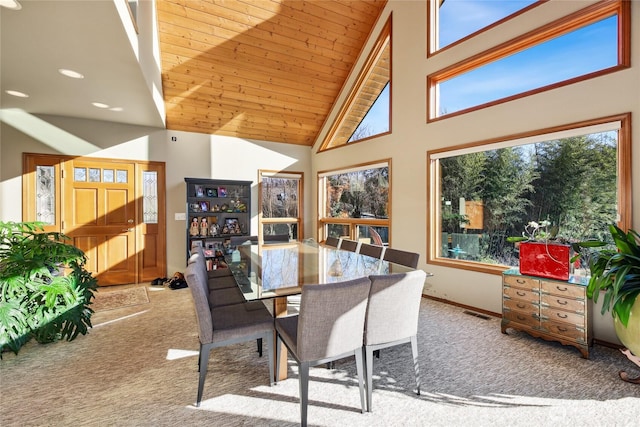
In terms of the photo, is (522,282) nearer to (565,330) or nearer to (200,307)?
(565,330)

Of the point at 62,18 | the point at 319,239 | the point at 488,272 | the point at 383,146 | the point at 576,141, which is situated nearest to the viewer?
the point at 62,18

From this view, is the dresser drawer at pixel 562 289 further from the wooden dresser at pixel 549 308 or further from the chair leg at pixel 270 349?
A: the chair leg at pixel 270 349

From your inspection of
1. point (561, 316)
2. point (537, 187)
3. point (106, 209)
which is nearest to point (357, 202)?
point (537, 187)

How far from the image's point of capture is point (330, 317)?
1703 millimetres

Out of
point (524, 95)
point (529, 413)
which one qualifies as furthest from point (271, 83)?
point (529, 413)

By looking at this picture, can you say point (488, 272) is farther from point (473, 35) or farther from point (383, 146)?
point (473, 35)

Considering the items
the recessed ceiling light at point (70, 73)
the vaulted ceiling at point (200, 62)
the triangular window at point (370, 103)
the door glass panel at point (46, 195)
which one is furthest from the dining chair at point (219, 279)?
the triangular window at point (370, 103)

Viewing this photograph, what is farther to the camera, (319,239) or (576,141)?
(319,239)

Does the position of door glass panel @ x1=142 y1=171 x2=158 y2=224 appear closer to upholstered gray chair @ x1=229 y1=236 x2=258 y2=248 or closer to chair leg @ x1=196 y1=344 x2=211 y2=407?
upholstered gray chair @ x1=229 y1=236 x2=258 y2=248

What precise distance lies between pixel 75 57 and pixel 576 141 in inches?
192

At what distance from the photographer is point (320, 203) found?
651 centimetres

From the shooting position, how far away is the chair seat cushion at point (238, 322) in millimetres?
1946

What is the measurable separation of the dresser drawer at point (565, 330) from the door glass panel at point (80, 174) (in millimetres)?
6493

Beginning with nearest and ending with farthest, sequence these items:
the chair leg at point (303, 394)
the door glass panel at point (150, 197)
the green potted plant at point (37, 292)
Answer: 1. the chair leg at point (303, 394)
2. the green potted plant at point (37, 292)
3. the door glass panel at point (150, 197)
